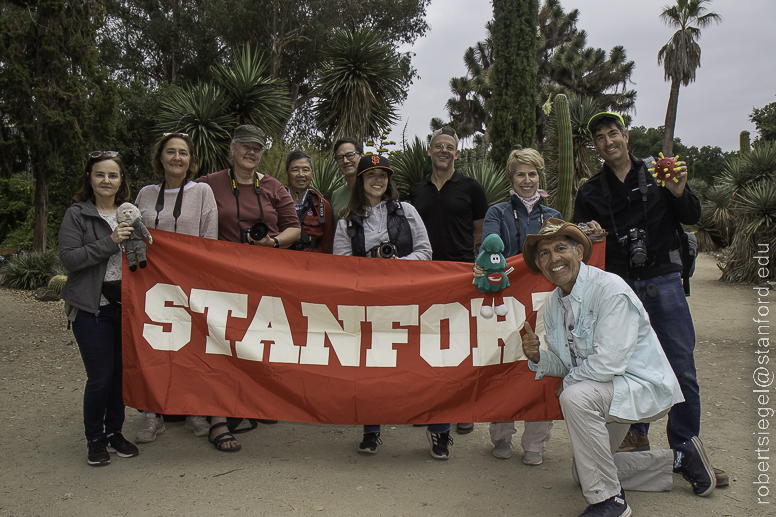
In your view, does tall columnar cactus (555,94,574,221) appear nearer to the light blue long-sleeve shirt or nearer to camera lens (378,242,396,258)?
camera lens (378,242,396,258)

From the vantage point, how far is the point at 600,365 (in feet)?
9.93

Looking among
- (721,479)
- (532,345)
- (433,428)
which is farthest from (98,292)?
(721,479)

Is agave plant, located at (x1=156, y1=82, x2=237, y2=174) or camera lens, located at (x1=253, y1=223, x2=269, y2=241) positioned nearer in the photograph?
camera lens, located at (x1=253, y1=223, x2=269, y2=241)

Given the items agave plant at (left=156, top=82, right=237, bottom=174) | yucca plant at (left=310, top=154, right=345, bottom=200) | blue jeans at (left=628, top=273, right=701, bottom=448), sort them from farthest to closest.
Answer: agave plant at (left=156, top=82, right=237, bottom=174) → yucca plant at (left=310, top=154, right=345, bottom=200) → blue jeans at (left=628, top=273, right=701, bottom=448)

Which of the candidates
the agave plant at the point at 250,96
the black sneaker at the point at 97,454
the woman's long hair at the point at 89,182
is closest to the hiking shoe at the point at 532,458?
the black sneaker at the point at 97,454

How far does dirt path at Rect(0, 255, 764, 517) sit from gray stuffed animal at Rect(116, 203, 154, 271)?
1.42 metres

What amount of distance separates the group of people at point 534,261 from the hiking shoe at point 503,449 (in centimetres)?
2

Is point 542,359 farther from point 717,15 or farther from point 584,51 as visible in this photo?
point 584,51

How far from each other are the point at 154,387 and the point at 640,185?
12.0 feet

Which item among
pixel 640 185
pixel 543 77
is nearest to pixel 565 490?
pixel 640 185

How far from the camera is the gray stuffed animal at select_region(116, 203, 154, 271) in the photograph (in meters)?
3.76

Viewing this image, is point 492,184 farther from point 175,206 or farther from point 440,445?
point 175,206

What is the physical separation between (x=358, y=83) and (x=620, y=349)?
10.9 meters

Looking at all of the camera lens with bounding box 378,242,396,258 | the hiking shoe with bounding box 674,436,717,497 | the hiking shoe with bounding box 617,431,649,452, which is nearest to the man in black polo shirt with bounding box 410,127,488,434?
the camera lens with bounding box 378,242,396,258
